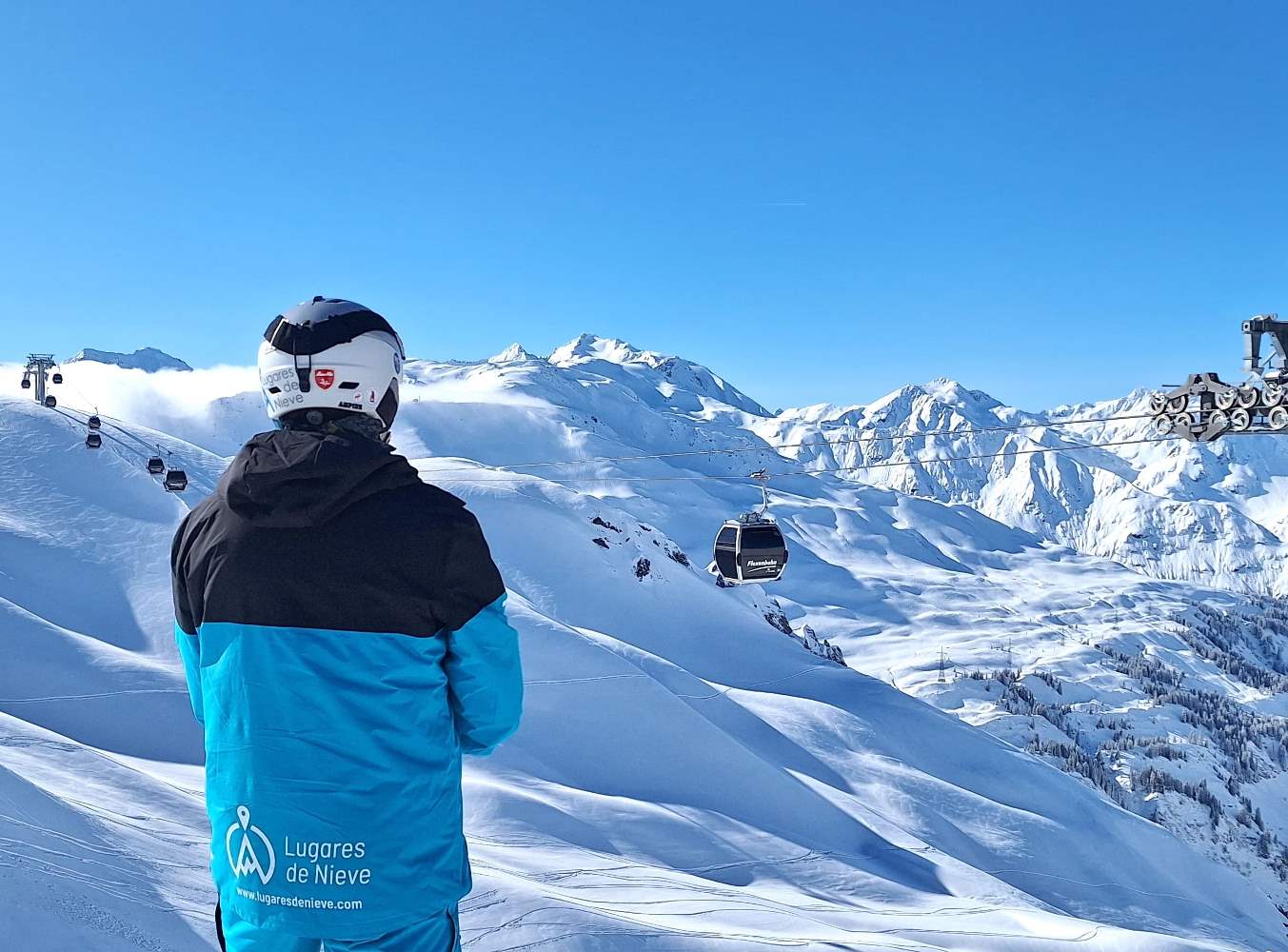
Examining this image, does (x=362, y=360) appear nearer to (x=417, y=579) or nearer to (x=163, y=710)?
(x=417, y=579)

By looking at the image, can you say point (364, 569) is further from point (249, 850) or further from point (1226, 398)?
point (1226, 398)

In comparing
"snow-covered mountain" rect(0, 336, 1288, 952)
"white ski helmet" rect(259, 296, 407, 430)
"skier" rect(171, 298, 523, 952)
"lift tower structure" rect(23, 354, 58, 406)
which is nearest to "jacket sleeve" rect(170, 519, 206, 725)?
"skier" rect(171, 298, 523, 952)

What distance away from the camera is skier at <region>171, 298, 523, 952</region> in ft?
8.93

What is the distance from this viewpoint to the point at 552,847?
22.2m

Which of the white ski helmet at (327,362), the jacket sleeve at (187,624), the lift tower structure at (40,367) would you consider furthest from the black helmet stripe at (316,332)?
the lift tower structure at (40,367)

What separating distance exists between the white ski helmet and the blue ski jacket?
1.35 feet

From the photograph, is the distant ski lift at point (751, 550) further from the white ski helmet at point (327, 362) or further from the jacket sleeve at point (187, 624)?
the jacket sleeve at point (187, 624)

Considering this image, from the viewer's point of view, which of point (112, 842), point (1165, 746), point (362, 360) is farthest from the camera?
point (1165, 746)

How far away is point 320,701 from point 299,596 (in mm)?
332

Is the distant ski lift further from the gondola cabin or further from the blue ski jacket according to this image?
the blue ski jacket

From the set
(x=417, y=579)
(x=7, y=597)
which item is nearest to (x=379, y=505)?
(x=417, y=579)

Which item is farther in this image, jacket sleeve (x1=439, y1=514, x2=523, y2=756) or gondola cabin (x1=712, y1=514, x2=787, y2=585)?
gondola cabin (x1=712, y1=514, x2=787, y2=585)

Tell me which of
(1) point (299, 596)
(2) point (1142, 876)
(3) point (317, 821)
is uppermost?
(1) point (299, 596)

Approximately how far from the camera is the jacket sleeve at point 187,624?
9.94 ft
